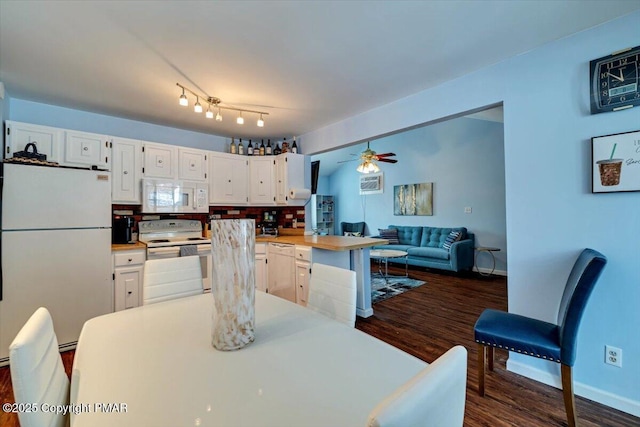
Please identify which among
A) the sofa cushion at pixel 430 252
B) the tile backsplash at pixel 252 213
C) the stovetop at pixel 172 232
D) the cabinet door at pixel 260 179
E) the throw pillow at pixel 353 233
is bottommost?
the sofa cushion at pixel 430 252

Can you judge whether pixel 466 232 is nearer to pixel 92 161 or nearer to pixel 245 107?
pixel 245 107

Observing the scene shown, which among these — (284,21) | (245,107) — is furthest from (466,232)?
(284,21)

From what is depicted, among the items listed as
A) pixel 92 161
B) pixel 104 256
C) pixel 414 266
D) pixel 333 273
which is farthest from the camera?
pixel 414 266

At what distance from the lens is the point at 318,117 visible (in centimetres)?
347

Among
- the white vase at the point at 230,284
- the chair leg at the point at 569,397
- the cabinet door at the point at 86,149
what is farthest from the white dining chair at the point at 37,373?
the cabinet door at the point at 86,149

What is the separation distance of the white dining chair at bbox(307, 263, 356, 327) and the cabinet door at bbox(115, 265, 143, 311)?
2252mm

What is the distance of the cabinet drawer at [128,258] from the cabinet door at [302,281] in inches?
67.1

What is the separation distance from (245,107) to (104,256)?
6.91 ft

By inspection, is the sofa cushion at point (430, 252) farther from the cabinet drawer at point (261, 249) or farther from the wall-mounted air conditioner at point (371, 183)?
the cabinet drawer at point (261, 249)

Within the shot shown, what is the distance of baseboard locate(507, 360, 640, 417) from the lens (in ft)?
5.54

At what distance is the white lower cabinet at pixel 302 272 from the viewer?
311 centimetres

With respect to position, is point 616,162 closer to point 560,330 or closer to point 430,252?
point 560,330

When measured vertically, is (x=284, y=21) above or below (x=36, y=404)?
above

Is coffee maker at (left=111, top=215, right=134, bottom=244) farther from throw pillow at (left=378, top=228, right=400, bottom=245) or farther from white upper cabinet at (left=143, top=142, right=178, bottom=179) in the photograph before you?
throw pillow at (left=378, top=228, right=400, bottom=245)
